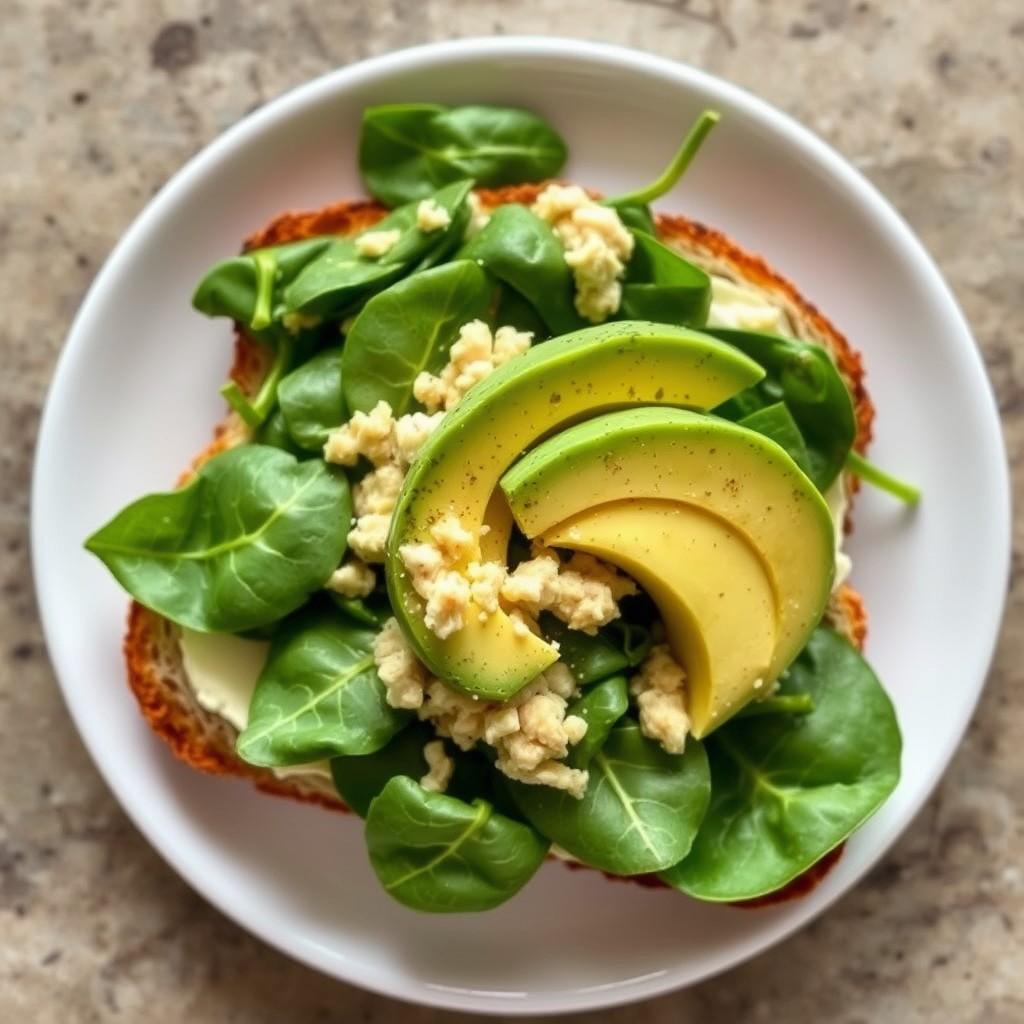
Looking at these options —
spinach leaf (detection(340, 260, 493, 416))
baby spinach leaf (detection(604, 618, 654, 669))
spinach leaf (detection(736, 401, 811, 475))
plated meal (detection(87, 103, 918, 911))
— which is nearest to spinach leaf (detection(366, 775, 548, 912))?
plated meal (detection(87, 103, 918, 911))

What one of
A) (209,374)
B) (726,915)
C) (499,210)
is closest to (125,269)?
(209,374)

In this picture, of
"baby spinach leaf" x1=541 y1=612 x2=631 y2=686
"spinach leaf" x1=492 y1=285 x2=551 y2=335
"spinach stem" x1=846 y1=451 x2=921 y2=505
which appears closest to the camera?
Result: "baby spinach leaf" x1=541 y1=612 x2=631 y2=686

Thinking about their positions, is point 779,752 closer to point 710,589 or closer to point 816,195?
point 710,589

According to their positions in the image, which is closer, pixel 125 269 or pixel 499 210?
pixel 499 210

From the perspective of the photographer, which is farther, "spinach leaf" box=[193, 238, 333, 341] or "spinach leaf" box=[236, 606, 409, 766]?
"spinach leaf" box=[193, 238, 333, 341]

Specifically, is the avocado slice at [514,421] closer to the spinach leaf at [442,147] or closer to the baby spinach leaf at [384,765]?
the baby spinach leaf at [384,765]

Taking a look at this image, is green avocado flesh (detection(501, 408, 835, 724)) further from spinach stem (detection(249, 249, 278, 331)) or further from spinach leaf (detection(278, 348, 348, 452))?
spinach stem (detection(249, 249, 278, 331))

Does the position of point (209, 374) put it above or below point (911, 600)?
above
